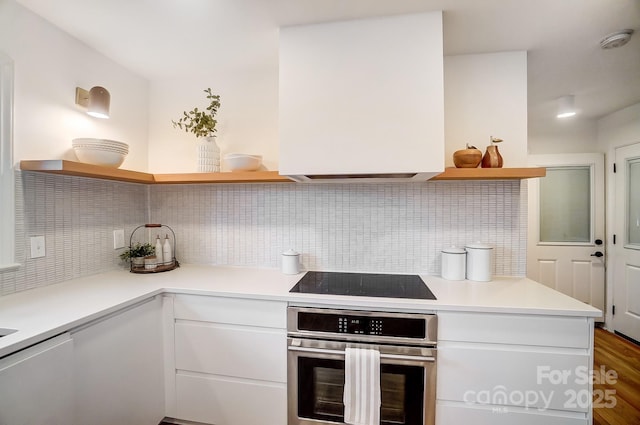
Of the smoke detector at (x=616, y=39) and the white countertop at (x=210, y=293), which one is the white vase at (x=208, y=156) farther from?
the smoke detector at (x=616, y=39)

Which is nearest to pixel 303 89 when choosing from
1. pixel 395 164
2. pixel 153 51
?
pixel 395 164

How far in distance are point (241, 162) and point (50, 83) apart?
109 centimetres

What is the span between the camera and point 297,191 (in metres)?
1.97

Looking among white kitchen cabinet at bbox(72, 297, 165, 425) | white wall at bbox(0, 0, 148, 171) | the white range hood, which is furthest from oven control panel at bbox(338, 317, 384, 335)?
white wall at bbox(0, 0, 148, 171)

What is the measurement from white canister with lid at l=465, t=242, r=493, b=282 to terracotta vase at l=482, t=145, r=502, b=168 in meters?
0.49

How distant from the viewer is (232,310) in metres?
1.46

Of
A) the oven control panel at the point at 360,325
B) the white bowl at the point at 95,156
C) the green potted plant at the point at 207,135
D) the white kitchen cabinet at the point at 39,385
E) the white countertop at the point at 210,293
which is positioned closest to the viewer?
the white kitchen cabinet at the point at 39,385

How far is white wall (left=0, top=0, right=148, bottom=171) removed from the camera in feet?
4.45

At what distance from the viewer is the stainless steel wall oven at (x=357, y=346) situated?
1.28 m

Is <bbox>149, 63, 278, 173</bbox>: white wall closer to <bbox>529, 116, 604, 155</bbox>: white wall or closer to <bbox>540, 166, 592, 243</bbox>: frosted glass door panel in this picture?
<bbox>529, 116, 604, 155</bbox>: white wall

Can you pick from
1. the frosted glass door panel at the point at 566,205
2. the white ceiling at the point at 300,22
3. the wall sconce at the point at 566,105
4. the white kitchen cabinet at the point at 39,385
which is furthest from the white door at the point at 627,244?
the white kitchen cabinet at the point at 39,385

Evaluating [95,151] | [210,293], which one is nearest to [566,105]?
[210,293]

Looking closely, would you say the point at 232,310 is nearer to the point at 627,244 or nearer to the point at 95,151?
the point at 95,151

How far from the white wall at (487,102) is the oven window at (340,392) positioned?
1365 mm
